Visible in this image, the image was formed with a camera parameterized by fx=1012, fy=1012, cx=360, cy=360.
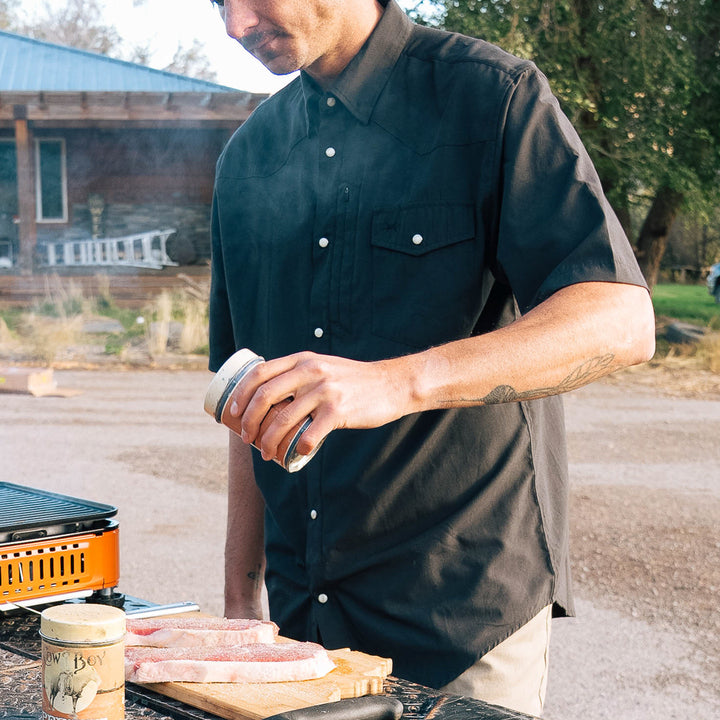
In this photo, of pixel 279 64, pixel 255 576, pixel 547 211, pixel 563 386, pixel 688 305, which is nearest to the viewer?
pixel 563 386

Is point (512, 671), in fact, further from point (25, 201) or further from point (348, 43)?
point (25, 201)

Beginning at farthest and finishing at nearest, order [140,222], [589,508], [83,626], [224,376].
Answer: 1. [140,222]
2. [589,508]
3. [224,376]
4. [83,626]

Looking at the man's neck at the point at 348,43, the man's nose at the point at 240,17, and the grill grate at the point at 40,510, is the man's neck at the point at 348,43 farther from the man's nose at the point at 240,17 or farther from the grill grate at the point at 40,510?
the grill grate at the point at 40,510

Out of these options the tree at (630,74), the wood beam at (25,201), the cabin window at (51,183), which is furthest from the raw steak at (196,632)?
the cabin window at (51,183)

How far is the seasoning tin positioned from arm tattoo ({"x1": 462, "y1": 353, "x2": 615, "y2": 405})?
60 cm

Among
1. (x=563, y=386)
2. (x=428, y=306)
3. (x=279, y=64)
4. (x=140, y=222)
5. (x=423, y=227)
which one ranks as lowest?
(x=563, y=386)

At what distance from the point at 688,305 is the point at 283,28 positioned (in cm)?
2082

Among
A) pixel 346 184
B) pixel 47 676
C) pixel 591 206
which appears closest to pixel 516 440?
pixel 591 206

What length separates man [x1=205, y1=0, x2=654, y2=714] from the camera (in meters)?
1.67

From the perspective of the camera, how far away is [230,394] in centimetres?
131

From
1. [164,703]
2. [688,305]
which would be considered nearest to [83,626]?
[164,703]

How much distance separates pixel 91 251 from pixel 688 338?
10079 mm

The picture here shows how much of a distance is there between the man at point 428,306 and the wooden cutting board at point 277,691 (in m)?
0.32

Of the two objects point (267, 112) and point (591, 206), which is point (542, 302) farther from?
point (267, 112)
